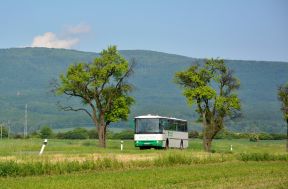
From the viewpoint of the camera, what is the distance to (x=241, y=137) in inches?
5433

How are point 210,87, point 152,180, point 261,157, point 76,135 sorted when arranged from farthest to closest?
point 76,135 → point 210,87 → point 261,157 → point 152,180

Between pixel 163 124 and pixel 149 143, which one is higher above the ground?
pixel 163 124

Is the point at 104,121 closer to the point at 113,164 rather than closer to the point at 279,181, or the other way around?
the point at 113,164

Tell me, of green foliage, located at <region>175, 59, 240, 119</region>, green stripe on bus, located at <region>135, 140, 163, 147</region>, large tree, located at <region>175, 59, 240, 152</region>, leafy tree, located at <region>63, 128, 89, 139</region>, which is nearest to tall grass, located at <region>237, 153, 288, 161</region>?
green stripe on bus, located at <region>135, 140, 163, 147</region>

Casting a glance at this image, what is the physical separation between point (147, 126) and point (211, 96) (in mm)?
7229

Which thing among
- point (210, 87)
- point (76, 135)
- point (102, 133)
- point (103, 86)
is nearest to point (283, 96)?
point (210, 87)

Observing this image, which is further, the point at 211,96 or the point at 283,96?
the point at 283,96

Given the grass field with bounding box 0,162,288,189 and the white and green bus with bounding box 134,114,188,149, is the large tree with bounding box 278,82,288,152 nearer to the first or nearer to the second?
the white and green bus with bounding box 134,114,188,149

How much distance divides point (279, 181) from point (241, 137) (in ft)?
380

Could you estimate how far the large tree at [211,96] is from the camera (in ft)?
219

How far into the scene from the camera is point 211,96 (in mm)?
66062

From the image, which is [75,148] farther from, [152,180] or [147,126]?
[152,180]

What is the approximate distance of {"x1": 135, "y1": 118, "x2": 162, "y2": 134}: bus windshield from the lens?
6312 centimetres

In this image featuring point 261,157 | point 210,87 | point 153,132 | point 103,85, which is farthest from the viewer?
point 103,85
